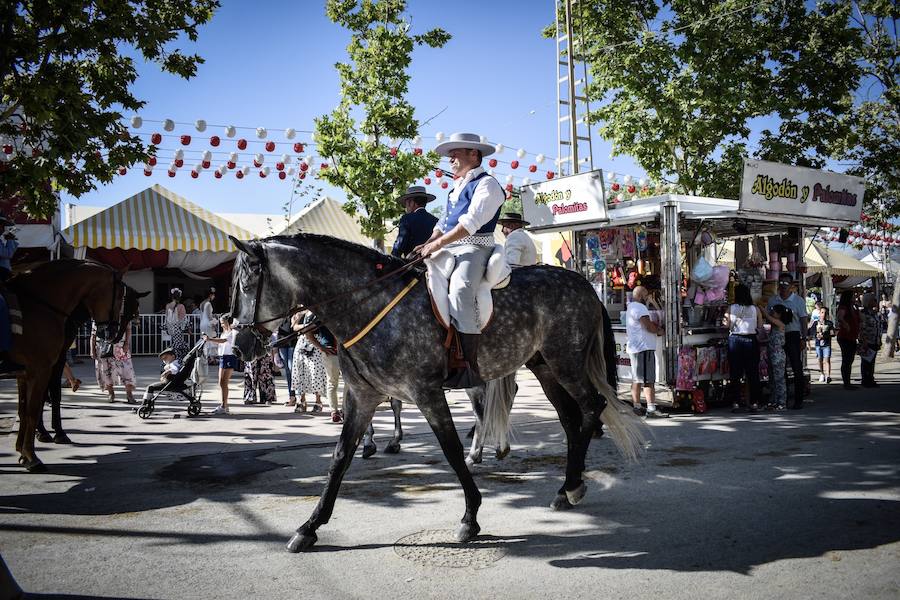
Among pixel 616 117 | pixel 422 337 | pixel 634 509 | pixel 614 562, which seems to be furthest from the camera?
pixel 616 117

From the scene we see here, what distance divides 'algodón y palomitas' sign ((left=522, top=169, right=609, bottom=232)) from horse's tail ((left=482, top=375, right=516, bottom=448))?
4994mm

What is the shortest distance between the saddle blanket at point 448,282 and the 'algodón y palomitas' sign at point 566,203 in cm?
613

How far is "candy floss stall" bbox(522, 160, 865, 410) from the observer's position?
390 inches

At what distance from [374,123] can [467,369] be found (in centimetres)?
1004

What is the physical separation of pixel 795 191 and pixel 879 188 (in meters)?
11.1

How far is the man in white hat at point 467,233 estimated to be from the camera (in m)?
4.47

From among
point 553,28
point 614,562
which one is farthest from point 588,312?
point 553,28

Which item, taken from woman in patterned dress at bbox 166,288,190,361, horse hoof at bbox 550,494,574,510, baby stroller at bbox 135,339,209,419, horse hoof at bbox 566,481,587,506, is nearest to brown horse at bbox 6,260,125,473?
baby stroller at bbox 135,339,209,419

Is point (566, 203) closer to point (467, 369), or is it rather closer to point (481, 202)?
point (481, 202)

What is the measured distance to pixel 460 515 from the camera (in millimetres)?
4805

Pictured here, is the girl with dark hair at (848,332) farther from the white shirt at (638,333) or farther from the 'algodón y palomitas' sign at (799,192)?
the white shirt at (638,333)

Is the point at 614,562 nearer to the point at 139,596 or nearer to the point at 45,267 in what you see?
the point at 139,596

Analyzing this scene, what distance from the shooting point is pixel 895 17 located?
17781 mm

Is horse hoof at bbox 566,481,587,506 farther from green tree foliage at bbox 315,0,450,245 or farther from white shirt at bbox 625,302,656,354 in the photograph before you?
green tree foliage at bbox 315,0,450,245
